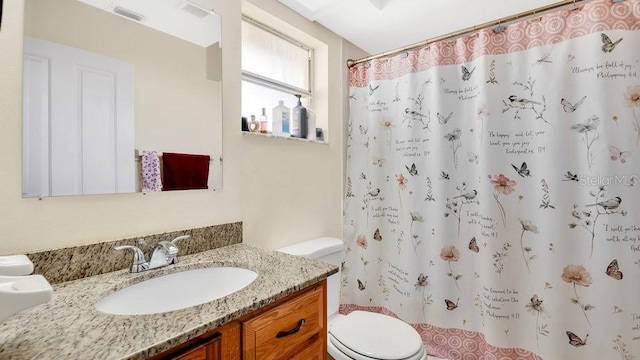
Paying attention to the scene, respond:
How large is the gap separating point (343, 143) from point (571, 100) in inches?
48.8

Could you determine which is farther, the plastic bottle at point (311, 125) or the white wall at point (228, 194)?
the plastic bottle at point (311, 125)

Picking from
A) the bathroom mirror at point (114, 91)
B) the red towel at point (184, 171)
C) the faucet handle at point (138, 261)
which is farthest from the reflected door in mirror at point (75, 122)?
the faucet handle at point (138, 261)

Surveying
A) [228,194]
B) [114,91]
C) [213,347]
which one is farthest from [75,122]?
[213,347]

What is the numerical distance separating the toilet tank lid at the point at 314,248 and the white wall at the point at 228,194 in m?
0.06

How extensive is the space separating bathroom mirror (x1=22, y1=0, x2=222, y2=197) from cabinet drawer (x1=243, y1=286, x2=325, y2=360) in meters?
0.69

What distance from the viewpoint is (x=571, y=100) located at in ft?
4.19

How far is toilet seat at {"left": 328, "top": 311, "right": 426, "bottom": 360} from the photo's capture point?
1196 mm

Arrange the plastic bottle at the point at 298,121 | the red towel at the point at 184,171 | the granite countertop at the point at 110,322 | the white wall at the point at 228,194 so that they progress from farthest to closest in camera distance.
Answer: the plastic bottle at the point at 298,121
the red towel at the point at 184,171
the white wall at the point at 228,194
the granite countertop at the point at 110,322

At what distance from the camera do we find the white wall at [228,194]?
0.86 m

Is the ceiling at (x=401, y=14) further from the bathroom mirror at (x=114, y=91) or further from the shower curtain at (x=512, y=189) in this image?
the bathroom mirror at (x=114, y=91)

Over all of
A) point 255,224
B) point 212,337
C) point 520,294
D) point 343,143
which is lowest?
point 520,294

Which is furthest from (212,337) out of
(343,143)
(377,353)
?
A: (343,143)

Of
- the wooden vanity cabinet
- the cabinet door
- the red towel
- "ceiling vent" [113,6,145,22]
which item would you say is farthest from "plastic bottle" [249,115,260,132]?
the cabinet door

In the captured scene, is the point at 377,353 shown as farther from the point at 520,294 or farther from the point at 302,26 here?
the point at 302,26
